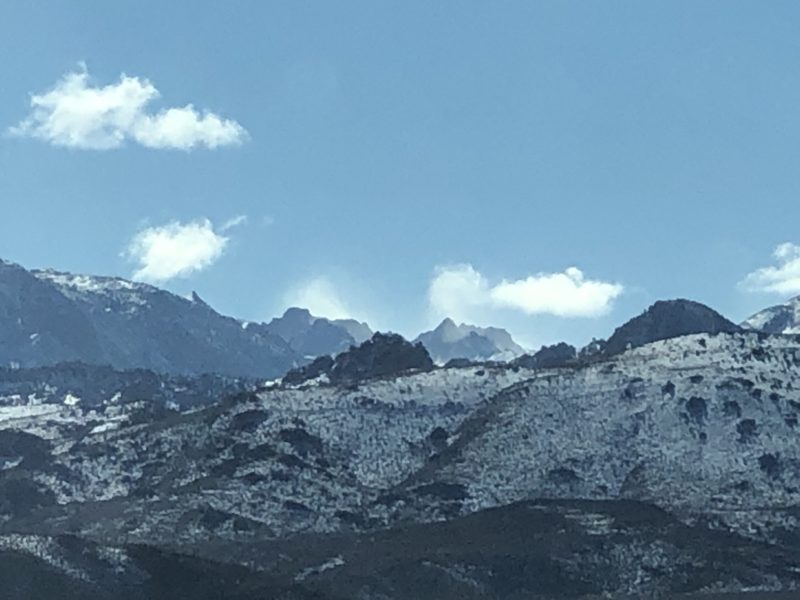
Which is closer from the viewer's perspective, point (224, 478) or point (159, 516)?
point (159, 516)

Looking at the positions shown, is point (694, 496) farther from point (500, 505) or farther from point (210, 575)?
point (210, 575)

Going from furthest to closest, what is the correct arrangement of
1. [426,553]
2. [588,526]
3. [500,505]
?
[500,505], [588,526], [426,553]

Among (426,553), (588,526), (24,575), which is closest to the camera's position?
(24,575)

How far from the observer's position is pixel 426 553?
161625mm

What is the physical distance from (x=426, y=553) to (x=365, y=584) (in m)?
12.6

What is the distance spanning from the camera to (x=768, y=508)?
607 ft

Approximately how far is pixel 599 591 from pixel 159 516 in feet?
187

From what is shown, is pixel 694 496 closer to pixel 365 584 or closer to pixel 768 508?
pixel 768 508

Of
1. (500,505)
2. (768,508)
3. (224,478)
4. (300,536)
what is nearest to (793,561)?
(768,508)

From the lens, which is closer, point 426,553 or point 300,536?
point 426,553

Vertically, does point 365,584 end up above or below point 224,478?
below

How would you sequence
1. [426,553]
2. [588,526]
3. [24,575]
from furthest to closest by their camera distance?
[588,526] → [426,553] → [24,575]

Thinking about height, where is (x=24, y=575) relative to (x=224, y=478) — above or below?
below

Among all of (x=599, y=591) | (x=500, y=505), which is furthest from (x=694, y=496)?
(x=599, y=591)
